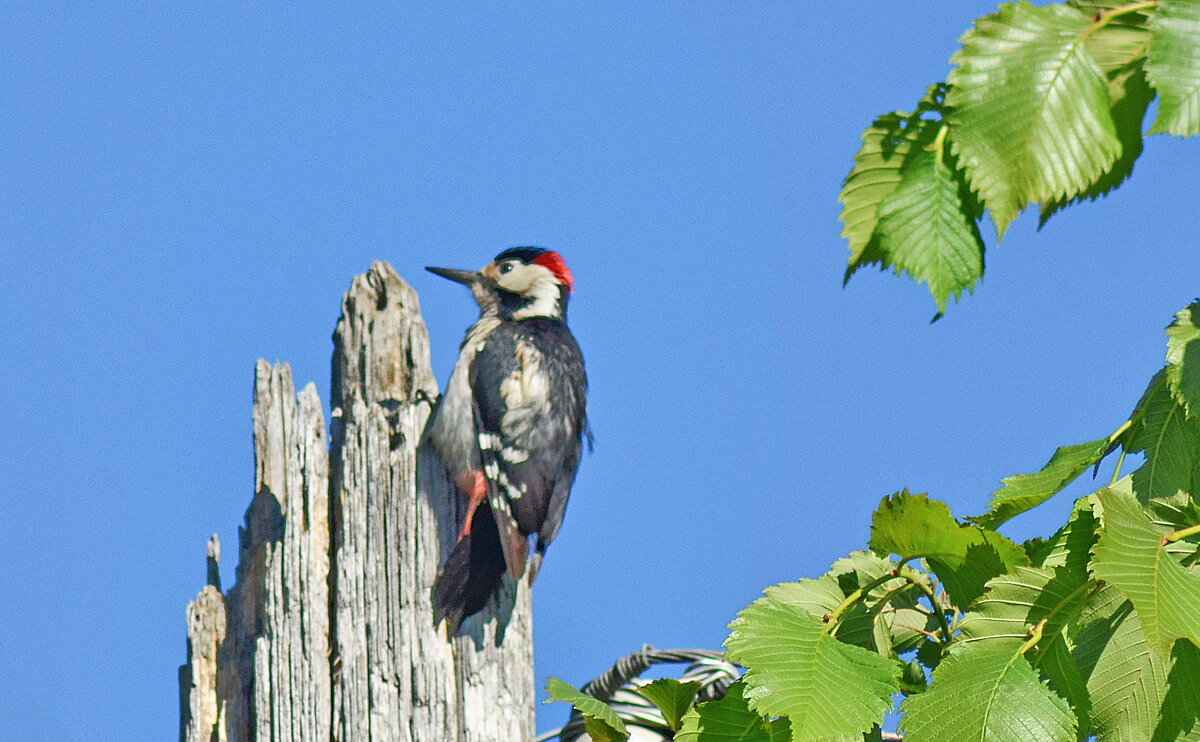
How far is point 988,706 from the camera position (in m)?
0.71

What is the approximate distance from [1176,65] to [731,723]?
20.7 inches

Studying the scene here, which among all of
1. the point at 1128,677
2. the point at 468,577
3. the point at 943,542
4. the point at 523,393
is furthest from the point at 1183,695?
the point at 523,393

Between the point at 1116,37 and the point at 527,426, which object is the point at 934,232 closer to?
the point at 1116,37

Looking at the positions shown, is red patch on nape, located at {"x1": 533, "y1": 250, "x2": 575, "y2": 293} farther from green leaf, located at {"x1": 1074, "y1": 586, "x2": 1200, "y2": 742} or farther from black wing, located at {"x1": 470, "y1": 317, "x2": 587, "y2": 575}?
green leaf, located at {"x1": 1074, "y1": 586, "x2": 1200, "y2": 742}

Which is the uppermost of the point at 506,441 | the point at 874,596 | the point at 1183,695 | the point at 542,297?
the point at 542,297

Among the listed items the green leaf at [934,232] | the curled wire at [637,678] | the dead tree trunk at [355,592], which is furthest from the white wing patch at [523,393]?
the green leaf at [934,232]

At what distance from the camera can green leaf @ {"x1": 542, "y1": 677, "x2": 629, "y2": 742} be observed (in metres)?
0.90

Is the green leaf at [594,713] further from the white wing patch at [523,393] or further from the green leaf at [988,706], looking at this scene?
the white wing patch at [523,393]

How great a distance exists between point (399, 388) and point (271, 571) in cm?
67

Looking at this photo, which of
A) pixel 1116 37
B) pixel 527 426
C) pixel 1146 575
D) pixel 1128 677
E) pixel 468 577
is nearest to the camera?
pixel 1146 575

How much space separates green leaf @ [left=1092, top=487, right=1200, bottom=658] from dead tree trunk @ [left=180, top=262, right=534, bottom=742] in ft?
8.58

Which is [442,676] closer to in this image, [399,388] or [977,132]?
[399,388]

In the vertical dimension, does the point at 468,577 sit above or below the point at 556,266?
below

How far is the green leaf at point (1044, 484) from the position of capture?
90 centimetres
